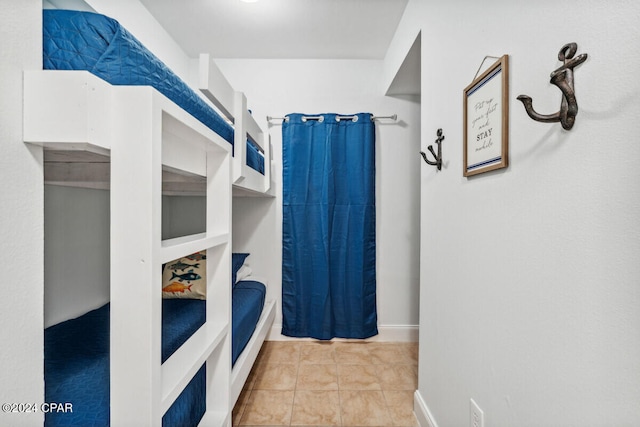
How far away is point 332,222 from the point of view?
2482mm

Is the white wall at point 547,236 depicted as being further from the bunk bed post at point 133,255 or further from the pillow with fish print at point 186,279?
the pillow with fish print at point 186,279

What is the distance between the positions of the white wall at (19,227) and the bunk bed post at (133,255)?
149 mm

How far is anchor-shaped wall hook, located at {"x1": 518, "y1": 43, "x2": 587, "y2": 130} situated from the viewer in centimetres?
60

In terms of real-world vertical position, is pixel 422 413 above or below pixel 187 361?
below

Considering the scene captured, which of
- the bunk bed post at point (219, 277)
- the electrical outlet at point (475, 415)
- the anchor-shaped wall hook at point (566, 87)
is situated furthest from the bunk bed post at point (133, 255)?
the electrical outlet at point (475, 415)

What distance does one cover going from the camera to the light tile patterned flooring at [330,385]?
5.22 ft

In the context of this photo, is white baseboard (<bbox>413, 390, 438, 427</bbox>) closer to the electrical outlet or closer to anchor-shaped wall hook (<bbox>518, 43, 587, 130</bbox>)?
the electrical outlet

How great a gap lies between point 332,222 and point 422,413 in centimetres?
142

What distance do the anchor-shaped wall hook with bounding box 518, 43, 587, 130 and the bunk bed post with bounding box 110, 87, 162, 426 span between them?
0.87 m

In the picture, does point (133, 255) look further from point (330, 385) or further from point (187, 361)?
point (330, 385)

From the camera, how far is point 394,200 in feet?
8.48

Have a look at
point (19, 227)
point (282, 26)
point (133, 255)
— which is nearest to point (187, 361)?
point (133, 255)

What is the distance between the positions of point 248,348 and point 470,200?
4.54 ft

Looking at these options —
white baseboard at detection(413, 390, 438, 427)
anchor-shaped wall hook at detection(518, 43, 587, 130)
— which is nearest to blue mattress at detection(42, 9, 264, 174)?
anchor-shaped wall hook at detection(518, 43, 587, 130)
